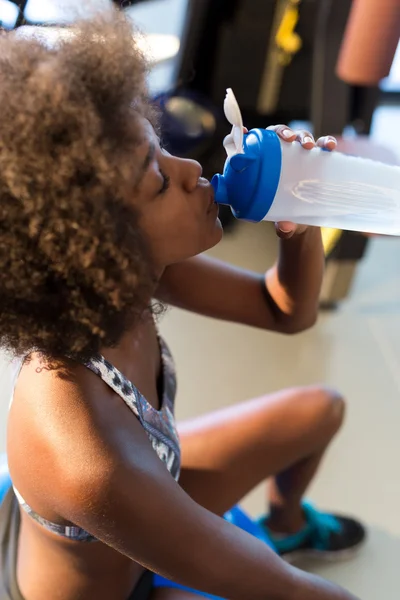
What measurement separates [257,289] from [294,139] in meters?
0.28

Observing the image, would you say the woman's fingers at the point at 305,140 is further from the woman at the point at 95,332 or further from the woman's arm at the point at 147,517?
the woman's arm at the point at 147,517

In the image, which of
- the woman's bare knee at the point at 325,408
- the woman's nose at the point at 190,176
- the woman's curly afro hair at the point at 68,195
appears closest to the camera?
the woman's curly afro hair at the point at 68,195

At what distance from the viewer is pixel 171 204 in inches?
21.8

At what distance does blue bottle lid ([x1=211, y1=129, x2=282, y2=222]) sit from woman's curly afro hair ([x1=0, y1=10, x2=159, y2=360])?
0.11 metres

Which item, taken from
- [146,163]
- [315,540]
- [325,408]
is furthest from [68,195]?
[315,540]

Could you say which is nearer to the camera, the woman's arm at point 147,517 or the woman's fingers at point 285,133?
the woman's arm at point 147,517

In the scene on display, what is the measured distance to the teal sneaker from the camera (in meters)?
1.03

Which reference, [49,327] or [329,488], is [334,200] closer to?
[49,327]

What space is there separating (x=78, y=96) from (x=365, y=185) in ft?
1.13

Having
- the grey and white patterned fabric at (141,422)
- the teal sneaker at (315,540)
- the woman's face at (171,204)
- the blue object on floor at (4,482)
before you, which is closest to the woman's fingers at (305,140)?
the woman's face at (171,204)

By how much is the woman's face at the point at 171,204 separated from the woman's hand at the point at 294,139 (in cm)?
9

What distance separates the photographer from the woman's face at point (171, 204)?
532 mm

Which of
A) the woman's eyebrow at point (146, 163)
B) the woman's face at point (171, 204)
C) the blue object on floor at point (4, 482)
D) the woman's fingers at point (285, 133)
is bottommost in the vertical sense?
the blue object on floor at point (4, 482)

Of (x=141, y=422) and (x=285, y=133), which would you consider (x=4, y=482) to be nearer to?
(x=141, y=422)
